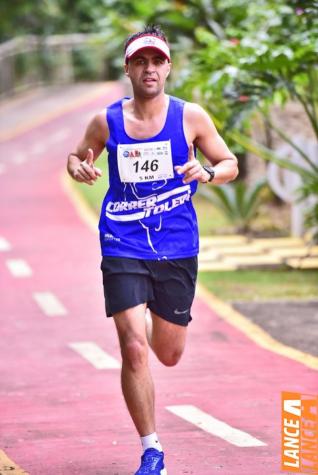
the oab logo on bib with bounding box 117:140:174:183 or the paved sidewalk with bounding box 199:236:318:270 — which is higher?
the oab logo on bib with bounding box 117:140:174:183

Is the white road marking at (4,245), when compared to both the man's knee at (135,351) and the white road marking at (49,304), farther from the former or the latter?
the man's knee at (135,351)

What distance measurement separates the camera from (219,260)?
15680 mm

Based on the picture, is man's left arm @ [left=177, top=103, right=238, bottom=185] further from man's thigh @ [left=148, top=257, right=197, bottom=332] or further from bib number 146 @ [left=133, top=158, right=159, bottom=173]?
man's thigh @ [left=148, top=257, right=197, bottom=332]

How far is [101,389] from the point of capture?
8922 mm

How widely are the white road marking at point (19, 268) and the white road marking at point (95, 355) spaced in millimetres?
4582

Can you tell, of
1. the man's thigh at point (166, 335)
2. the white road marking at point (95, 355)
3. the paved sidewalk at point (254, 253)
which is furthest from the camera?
the paved sidewalk at point (254, 253)

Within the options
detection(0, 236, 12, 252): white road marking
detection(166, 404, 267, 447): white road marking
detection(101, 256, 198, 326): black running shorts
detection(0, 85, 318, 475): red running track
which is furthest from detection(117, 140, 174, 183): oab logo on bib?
detection(0, 236, 12, 252): white road marking

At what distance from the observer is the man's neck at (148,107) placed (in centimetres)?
642

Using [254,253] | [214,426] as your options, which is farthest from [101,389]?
[254,253]

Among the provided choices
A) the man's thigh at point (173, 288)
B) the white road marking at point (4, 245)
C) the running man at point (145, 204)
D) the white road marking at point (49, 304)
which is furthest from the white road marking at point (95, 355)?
the white road marking at point (4, 245)

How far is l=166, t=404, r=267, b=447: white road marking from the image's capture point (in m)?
7.07

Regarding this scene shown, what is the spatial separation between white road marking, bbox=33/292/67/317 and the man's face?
6426 mm

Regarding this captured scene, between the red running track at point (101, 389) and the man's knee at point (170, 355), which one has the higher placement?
the man's knee at point (170, 355)

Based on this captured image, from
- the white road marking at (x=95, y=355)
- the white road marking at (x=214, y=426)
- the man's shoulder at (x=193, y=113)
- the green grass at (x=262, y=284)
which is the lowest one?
the green grass at (x=262, y=284)
